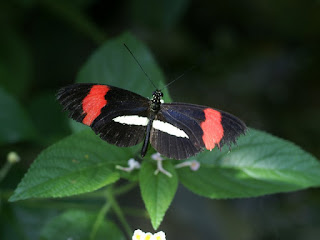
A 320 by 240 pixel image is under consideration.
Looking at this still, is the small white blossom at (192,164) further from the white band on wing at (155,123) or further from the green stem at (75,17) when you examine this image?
the green stem at (75,17)

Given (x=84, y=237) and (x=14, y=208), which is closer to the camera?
(x=84, y=237)

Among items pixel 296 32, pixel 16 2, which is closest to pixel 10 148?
pixel 16 2

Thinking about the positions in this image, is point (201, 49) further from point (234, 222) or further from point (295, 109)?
point (234, 222)

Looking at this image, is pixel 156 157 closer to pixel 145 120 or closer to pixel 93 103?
pixel 145 120

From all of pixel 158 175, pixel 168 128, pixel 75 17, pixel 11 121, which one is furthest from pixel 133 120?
pixel 75 17

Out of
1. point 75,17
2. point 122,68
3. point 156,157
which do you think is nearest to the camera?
point 156,157

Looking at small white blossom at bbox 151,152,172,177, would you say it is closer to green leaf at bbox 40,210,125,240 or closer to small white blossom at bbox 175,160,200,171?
small white blossom at bbox 175,160,200,171

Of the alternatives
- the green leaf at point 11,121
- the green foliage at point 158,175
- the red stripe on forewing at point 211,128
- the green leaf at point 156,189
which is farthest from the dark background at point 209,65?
the red stripe on forewing at point 211,128
